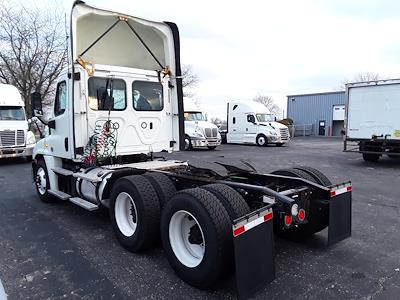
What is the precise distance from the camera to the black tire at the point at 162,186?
4.10 metres

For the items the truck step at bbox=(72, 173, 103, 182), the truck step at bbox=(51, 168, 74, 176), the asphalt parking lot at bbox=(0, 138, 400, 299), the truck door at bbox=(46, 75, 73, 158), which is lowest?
the asphalt parking lot at bbox=(0, 138, 400, 299)

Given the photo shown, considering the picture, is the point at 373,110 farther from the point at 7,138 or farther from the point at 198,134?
the point at 7,138

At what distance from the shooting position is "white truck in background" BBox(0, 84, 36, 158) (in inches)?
508

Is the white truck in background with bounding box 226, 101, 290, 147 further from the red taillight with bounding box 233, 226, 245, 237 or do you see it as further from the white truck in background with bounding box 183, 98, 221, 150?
the red taillight with bounding box 233, 226, 245, 237

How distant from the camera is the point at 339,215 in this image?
3.88 m

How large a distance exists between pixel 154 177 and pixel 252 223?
1822 mm

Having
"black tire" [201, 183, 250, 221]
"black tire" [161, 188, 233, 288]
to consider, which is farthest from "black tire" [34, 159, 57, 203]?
"black tire" [201, 183, 250, 221]

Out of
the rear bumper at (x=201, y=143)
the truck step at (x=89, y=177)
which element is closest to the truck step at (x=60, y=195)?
the truck step at (x=89, y=177)

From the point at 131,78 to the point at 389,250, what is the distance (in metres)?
4.86

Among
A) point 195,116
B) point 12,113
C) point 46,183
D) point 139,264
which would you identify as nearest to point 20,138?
point 12,113

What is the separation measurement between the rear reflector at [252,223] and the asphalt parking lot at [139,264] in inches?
29.5

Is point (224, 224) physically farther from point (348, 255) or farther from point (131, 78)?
point (131, 78)

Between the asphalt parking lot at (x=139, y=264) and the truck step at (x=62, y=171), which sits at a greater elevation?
the truck step at (x=62, y=171)

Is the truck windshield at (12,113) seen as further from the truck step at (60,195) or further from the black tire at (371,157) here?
the black tire at (371,157)
